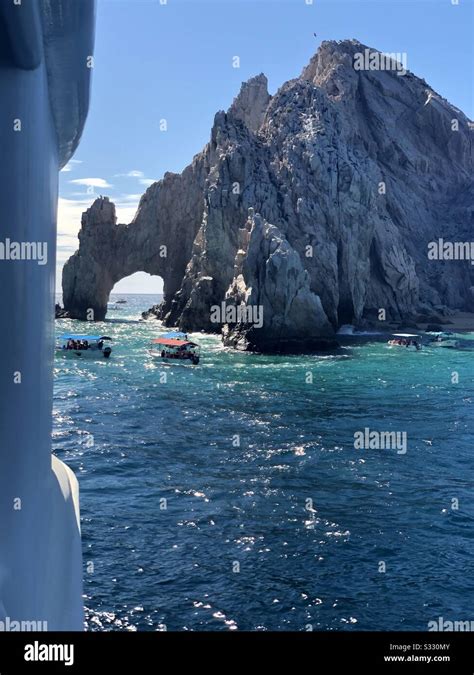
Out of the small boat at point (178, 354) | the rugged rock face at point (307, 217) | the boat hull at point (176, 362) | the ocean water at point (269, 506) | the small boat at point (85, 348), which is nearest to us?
the ocean water at point (269, 506)

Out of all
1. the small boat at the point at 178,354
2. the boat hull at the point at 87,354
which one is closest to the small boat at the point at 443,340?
the small boat at the point at 178,354

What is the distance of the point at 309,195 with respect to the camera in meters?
101

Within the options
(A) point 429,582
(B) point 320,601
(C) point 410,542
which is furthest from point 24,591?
(C) point 410,542

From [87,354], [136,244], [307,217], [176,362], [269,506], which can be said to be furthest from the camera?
[136,244]

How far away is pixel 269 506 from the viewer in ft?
78.5

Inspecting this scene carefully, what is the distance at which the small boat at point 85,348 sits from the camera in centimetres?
6962

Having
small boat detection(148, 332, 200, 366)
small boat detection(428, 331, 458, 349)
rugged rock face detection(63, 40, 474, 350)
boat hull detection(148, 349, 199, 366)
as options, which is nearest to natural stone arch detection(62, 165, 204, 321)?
rugged rock face detection(63, 40, 474, 350)

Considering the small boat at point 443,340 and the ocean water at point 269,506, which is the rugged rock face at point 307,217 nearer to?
the small boat at point 443,340

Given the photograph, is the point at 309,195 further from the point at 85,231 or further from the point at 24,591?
the point at 24,591

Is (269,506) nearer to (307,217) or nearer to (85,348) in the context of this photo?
(85,348)

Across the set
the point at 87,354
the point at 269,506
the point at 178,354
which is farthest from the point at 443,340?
the point at 269,506

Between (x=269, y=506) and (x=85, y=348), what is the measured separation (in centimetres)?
5132

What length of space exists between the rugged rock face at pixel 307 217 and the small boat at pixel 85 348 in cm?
1816

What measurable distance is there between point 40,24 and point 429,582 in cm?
1857
